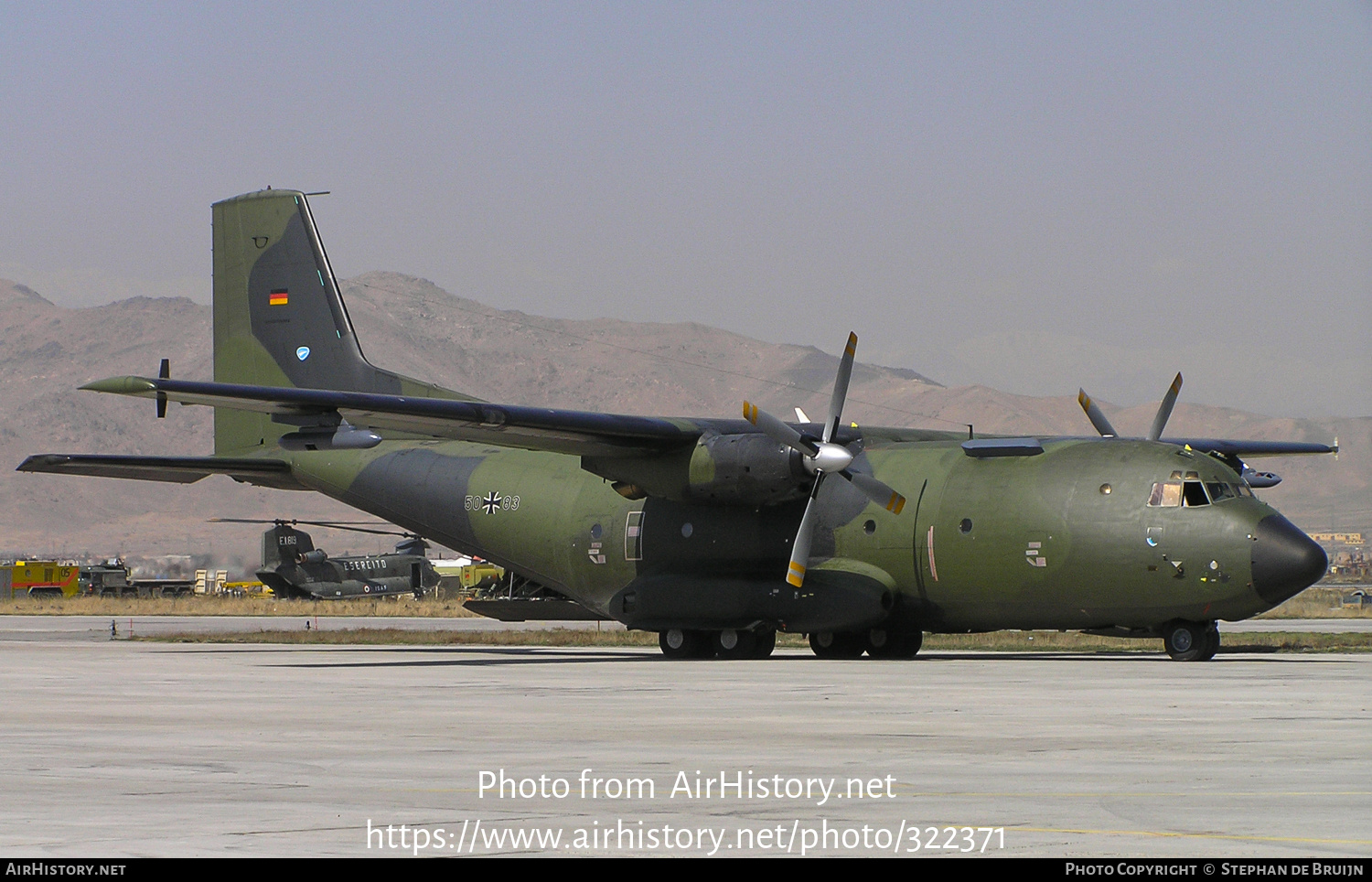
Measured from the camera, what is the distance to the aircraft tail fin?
3722 cm

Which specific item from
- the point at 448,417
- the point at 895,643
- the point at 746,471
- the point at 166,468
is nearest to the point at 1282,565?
the point at 895,643

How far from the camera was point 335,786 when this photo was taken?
1177 cm

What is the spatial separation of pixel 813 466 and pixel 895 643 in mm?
4362

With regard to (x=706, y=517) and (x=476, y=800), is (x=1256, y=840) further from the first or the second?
(x=706, y=517)

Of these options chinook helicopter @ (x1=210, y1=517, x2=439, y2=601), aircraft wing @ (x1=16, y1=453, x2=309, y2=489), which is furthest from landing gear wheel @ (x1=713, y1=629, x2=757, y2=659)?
chinook helicopter @ (x1=210, y1=517, x2=439, y2=601)

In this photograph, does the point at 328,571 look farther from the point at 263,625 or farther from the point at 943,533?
the point at 943,533

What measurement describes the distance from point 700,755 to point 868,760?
135cm

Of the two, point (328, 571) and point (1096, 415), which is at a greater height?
point (1096, 415)

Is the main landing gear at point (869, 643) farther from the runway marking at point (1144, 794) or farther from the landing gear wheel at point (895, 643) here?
the runway marking at point (1144, 794)

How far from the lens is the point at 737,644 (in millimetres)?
31250

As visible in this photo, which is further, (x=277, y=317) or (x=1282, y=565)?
(x=277, y=317)

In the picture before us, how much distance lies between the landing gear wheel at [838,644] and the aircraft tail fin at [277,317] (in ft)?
33.0

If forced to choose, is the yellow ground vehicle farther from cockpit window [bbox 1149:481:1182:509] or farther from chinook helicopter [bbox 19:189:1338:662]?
cockpit window [bbox 1149:481:1182:509]

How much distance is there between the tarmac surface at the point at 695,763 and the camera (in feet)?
31.0
